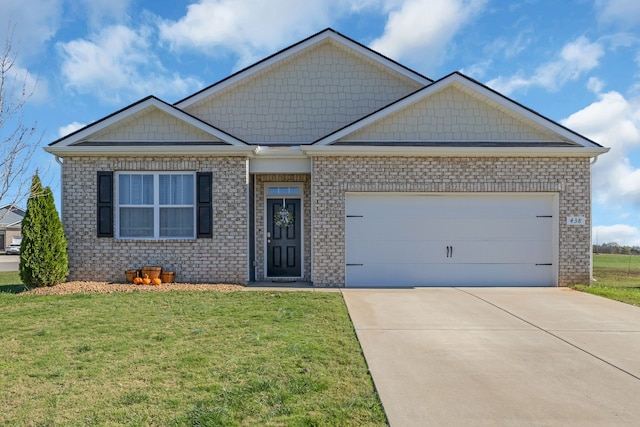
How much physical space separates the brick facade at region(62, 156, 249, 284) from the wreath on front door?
1364mm

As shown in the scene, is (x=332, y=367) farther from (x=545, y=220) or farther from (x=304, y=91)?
(x=304, y=91)

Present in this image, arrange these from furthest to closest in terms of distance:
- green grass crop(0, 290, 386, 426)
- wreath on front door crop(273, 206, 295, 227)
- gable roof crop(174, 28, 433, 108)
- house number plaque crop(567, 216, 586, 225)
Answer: gable roof crop(174, 28, 433, 108)
wreath on front door crop(273, 206, 295, 227)
house number plaque crop(567, 216, 586, 225)
green grass crop(0, 290, 386, 426)

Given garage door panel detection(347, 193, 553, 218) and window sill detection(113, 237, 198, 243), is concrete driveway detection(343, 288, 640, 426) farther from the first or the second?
window sill detection(113, 237, 198, 243)

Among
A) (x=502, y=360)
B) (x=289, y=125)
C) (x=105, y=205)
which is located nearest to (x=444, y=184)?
(x=289, y=125)

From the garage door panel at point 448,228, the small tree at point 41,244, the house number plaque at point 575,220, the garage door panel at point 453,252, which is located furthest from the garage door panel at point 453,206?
the small tree at point 41,244

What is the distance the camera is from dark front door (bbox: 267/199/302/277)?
12.0 m

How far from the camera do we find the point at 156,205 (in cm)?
1098

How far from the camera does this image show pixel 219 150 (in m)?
10.7

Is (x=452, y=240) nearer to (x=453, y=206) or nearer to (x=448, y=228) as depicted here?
(x=448, y=228)

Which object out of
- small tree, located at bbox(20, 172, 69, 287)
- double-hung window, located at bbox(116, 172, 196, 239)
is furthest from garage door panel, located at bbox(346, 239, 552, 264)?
small tree, located at bbox(20, 172, 69, 287)

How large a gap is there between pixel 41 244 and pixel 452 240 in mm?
10050

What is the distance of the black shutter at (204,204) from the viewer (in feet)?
35.5

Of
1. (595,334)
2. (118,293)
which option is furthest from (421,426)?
(118,293)

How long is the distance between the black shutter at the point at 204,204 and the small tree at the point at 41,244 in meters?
3.35
